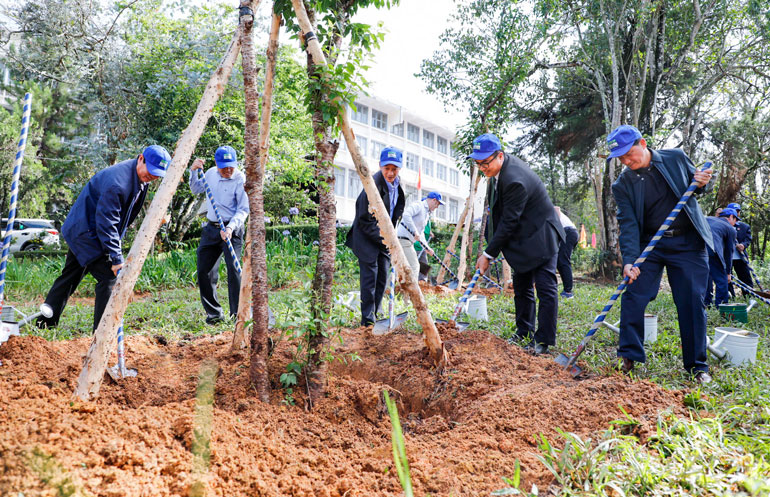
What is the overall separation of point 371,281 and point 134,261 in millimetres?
2428

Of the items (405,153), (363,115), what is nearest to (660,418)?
(363,115)

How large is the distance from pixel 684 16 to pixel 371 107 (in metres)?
22.0

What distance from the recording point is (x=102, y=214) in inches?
136

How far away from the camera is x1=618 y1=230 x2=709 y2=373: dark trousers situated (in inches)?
125

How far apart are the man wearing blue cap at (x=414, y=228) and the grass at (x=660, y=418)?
25.0 inches

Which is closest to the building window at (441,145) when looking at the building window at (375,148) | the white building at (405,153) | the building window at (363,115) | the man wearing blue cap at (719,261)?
the white building at (405,153)

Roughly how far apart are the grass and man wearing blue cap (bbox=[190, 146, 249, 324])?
33 cm

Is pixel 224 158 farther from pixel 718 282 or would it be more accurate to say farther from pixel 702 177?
pixel 718 282

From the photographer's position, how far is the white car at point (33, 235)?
15.5 meters

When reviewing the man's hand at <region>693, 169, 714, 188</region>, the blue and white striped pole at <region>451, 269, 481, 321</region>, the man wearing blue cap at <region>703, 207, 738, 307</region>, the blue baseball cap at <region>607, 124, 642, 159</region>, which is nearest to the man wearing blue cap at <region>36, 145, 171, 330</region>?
the blue and white striped pole at <region>451, 269, 481, 321</region>

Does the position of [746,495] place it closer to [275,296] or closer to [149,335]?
[149,335]

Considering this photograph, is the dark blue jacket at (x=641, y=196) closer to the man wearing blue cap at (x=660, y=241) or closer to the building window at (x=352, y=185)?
the man wearing blue cap at (x=660, y=241)

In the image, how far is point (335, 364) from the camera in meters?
3.57

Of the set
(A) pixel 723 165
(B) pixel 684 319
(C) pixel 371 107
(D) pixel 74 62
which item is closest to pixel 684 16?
(A) pixel 723 165
